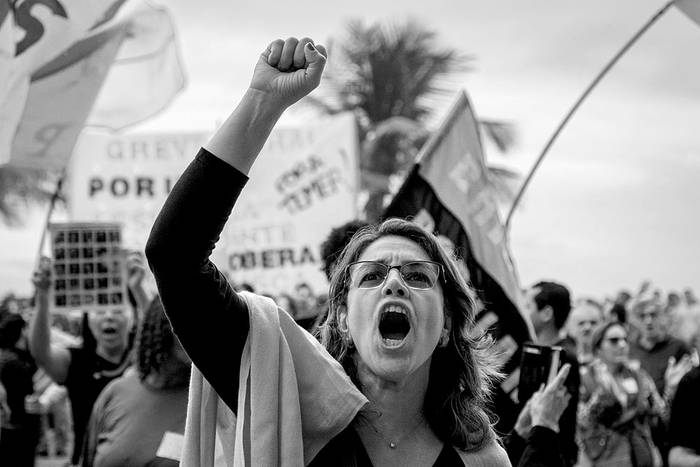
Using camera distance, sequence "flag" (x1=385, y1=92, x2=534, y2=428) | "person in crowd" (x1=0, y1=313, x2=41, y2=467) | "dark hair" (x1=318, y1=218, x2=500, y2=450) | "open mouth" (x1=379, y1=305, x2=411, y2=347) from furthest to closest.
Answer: "person in crowd" (x1=0, y1=313, x2=41, y2=467)
"flag" (x1=385, y1=92, x2=534, y2=428)
"dark hair" (x1=318, y1=218, x2=500, y2=450)
"open mouth" (x1=379, y1=305, x2=411, y2=347)

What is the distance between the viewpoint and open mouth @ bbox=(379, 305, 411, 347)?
2.12 m

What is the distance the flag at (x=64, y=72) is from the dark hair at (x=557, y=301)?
100 inches

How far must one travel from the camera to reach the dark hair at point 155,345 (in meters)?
3.57

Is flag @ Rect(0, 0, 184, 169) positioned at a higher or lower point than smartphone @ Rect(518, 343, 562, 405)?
higher

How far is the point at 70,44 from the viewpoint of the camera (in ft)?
15.4

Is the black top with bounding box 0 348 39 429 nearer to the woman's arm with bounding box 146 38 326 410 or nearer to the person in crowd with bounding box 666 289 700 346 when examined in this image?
the woman's arm with bounding box 146 38 326 410

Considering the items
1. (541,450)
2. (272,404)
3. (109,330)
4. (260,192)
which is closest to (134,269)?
(109,330)

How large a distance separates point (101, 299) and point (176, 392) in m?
1.87

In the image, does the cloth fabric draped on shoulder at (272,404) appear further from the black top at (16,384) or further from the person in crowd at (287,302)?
the person in crowd at (287,302)

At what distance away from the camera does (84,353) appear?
520 centimetres

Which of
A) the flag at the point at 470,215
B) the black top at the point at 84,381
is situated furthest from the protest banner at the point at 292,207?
the flag at the point at 470,215

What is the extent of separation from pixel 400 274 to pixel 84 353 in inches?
134

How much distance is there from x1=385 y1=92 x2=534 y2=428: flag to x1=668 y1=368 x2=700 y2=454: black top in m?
0.68

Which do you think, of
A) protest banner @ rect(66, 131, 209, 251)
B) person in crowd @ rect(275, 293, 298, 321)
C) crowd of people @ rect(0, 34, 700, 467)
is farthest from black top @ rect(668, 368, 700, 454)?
protest banner @ rect(66, 131, 209, 251)
